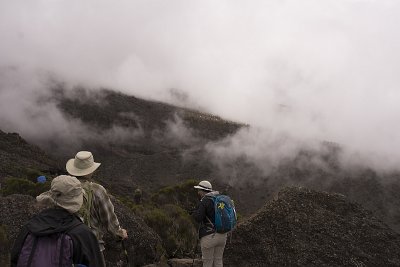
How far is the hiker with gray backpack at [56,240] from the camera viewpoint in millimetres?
4148

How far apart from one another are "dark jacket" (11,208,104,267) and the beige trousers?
4015 mm

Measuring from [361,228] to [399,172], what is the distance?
13252cm

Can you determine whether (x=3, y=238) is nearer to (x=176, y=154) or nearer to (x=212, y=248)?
(x=212, y=248)

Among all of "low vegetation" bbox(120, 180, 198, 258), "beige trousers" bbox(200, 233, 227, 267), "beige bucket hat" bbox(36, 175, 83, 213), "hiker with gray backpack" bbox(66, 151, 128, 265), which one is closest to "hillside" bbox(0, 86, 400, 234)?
"low vegetation" bbox(120, 180, 198, 258)

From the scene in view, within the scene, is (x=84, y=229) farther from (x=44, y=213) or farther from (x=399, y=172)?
(x=399, y=172)

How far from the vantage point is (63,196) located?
A: 453cm

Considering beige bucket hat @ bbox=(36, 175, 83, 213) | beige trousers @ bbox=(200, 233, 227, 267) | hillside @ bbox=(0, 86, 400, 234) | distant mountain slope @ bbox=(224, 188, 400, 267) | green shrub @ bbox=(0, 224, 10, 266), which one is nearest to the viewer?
beige bucket hat @ bbox=(36, 175, 83, 213)

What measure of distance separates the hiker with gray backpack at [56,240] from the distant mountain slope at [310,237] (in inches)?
292

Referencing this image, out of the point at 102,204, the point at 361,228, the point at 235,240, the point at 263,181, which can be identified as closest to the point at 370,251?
the point at 361,228

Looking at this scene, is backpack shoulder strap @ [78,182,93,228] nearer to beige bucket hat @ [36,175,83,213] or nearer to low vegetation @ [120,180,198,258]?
beige bucket hat @ [36,175,83,213]

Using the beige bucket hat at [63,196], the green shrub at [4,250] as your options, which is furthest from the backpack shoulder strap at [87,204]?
the green shrub at [4,250]

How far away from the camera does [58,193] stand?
4520mm

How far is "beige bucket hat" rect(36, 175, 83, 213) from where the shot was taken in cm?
450

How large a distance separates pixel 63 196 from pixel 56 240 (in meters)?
0.48
